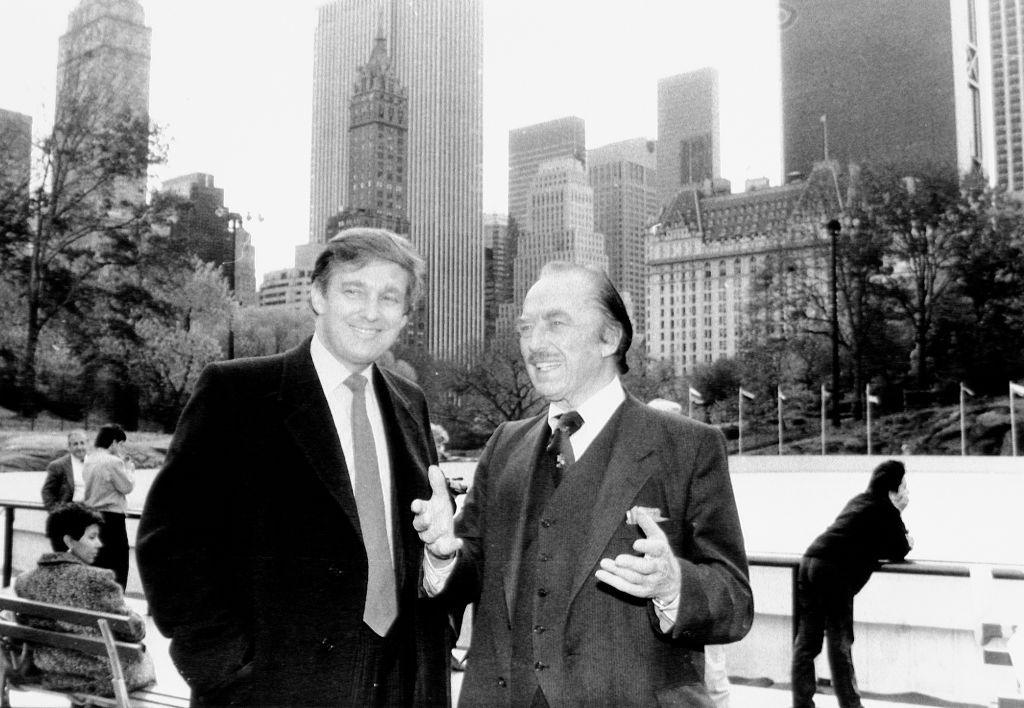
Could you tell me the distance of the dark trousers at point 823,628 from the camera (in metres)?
2.72

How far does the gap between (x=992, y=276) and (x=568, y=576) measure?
454 inches

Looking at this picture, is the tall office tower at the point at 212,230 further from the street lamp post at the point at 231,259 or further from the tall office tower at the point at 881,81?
the tall office tower at the point at 881,81

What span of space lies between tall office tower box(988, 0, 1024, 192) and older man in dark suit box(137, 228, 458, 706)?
8984 millimetres

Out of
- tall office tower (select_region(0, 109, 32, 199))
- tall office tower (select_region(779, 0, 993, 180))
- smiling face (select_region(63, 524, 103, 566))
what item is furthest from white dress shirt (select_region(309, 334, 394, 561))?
tall office tower (select_region(779, 0, 993, 180))

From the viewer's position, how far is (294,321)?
6.04 metres

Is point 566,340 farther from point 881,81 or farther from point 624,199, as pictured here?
point 881,81

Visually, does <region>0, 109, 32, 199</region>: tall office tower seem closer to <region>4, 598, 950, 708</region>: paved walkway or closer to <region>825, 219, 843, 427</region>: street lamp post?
<region>4, 598, 950, 708</region>: paved walkway

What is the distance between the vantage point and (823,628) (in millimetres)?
2814

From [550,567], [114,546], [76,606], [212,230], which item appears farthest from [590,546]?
[212,230]

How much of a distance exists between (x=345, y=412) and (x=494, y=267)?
618 centimetres

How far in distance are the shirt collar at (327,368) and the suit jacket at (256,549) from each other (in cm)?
6

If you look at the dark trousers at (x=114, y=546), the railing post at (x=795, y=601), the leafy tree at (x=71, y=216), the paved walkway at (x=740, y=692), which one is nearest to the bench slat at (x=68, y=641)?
the paved walkway at (x=740, y=692)

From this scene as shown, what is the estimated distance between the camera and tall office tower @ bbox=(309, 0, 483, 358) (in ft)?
21.4

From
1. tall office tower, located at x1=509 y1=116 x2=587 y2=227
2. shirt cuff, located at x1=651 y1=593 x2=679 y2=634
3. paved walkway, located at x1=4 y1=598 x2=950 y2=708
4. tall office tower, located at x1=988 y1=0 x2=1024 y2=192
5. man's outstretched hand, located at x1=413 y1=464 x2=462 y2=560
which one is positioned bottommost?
paved walkway, located at x1=4 y1=598 x2=950 y2=708
